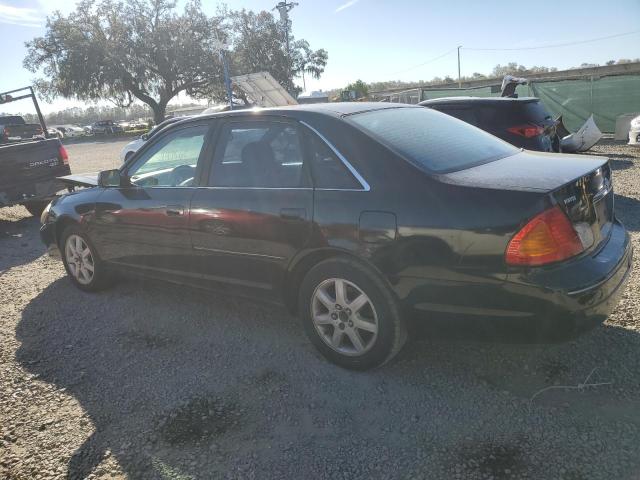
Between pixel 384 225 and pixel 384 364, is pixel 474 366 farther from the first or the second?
pixel 384 225

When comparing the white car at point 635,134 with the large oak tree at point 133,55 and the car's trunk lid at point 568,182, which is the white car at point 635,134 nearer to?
the car's trunk lid at point 568,182

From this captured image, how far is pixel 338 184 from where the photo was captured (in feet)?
9.17

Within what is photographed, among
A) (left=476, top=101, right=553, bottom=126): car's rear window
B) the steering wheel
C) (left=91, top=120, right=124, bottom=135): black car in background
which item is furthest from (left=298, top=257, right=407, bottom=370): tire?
(left=91, top=120, right=124, bottom=135): black car in background

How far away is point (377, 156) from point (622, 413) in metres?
1.86

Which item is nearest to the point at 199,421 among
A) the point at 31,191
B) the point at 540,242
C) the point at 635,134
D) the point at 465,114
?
the point at 540,242

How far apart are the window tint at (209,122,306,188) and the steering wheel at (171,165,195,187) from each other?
0.27 metres

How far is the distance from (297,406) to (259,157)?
1669 mm

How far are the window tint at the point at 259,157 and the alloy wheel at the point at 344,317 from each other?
0.71 meters

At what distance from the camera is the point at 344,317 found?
288cm

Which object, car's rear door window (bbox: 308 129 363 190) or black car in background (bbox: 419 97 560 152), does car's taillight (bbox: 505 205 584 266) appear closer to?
car's rear door window (bbox: 308 129 363 190)

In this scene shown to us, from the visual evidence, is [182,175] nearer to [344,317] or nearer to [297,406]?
[344,317]

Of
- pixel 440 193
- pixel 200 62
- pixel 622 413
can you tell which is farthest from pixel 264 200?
pixel 200 62

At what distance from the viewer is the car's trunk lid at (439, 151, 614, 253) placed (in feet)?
7.69

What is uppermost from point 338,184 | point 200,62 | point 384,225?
point 200,62
